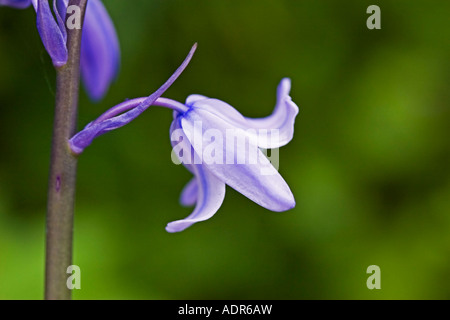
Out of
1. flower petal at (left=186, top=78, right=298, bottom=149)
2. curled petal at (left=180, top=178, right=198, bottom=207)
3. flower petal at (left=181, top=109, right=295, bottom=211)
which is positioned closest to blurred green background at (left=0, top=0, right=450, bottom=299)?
curled petal at (left=180, top=178, right=198, bottom=207)

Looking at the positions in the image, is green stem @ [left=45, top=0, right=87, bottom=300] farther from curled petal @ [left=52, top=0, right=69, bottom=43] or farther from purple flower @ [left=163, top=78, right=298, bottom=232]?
purple flower @ [left=163, top=78, right=298, bottom=232]

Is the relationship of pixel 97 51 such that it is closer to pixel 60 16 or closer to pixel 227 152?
pixel 60 16

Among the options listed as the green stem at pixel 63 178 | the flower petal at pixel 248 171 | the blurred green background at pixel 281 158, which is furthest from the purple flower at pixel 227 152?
the blurred green background at pixel 281 158

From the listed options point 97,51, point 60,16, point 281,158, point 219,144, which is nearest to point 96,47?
point 97,51

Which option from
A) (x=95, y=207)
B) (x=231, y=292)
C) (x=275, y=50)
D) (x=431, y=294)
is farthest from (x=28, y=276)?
(x=431, y=294)

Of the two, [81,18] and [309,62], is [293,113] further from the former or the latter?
[309,62]

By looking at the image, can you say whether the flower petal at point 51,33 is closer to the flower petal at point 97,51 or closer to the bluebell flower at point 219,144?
the bluebell flower at point 219,144
